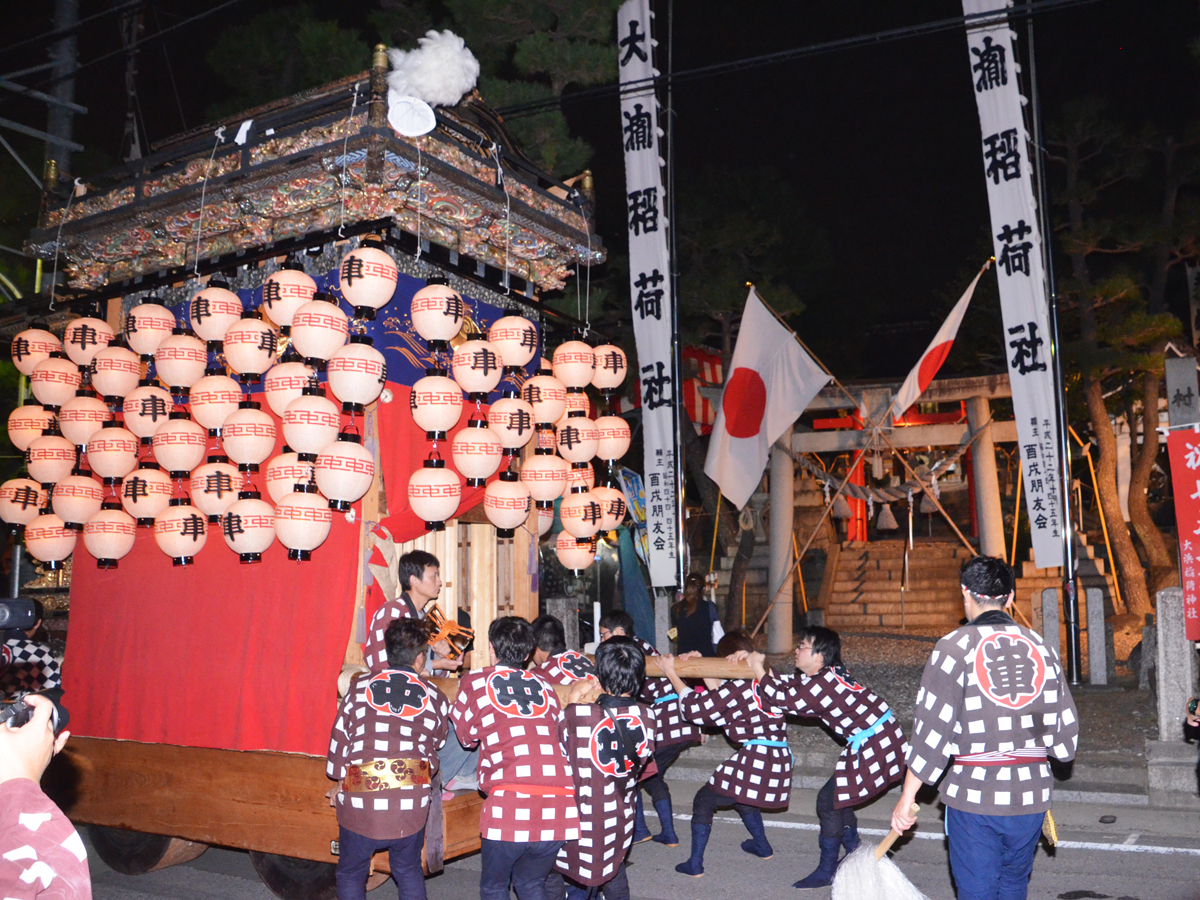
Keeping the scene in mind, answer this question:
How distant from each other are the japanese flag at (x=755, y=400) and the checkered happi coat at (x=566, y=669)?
7769 mm

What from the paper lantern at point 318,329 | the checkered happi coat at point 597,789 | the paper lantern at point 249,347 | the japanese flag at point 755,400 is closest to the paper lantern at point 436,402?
the paper lantern at point 318,329

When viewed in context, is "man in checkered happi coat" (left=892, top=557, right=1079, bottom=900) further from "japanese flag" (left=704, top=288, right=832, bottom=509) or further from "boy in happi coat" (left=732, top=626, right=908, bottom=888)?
"japanese flag" (left=704, top=288, right=832, bottom=509)

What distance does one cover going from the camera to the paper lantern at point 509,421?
6777 millimetres

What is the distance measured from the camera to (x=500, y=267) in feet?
25.4

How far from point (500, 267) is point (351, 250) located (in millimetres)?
1526

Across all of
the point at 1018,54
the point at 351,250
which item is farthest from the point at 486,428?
the point at 1018,54

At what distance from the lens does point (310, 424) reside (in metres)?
5.82

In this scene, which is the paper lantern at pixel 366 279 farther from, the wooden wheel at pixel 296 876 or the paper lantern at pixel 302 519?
the wooden wheel at pixel 296 876

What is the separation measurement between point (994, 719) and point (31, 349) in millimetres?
7316

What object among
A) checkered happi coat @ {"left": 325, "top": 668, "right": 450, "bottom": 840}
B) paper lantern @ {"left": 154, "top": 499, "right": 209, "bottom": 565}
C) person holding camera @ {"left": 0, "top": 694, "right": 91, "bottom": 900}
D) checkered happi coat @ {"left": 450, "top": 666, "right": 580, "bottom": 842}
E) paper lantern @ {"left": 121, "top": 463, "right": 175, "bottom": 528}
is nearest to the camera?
person holding camera @ {"left": 0, "top": 694, "right": 91, "bottom": 900}

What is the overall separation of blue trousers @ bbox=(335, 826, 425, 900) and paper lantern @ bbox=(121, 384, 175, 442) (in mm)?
3537

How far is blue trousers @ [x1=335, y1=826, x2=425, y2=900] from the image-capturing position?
4.79 metres

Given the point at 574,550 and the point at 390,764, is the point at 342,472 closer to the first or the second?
the point at 390,764

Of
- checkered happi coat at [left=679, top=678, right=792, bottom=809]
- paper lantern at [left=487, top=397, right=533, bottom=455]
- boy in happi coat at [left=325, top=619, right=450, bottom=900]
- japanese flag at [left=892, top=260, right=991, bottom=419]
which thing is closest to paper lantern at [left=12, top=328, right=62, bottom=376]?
paper lantern at [left=487, top=397, right=533, bottom=455]
